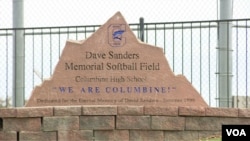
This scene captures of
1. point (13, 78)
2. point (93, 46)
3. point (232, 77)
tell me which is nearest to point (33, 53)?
point (13, 78)

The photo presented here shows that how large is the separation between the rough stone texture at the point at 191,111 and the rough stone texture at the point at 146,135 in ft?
1.36

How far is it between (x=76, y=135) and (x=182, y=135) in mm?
1504

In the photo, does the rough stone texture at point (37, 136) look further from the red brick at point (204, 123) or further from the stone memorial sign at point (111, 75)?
the red brick at point (204, 123)

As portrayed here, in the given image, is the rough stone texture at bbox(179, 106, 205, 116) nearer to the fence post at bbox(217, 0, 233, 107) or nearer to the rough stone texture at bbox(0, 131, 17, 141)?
the fence post at bbox(217, 0, 233, 107)

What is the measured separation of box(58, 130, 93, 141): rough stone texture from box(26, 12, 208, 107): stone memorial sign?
0.45 meters

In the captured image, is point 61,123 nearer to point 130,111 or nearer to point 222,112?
point 130,111

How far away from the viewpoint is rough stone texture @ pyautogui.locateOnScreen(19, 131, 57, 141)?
1163 centimetres

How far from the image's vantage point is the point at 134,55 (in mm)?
11852

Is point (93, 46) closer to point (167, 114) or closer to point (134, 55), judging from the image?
point (134, 55)

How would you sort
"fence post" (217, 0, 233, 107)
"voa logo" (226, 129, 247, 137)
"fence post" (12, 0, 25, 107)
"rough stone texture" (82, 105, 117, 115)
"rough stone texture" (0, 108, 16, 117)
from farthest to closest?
1. "fence post" (12, 0, 25, 107)
2. "fence post" (217, 0, 233, 107)
3. "rough stone texture" (0, 108, 16, 117)
4. "rough stone texture" (82, 105, 117, 115)
5. "voa logo" (226, 129, 247, 137)

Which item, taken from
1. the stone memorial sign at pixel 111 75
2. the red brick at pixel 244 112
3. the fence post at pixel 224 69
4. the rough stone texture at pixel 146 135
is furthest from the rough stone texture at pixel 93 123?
the fence post at pixel 224 69

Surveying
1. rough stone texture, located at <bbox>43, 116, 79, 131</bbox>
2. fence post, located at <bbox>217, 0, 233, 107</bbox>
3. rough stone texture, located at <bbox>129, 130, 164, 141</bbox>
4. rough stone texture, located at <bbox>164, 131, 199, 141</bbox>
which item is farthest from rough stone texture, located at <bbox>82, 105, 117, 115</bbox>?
fence post, located at <bbox>217, 0, 233, 107</bbox>

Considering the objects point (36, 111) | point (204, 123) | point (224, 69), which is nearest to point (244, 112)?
point (204, 123)

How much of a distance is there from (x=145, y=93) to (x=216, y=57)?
1543 millimetres
